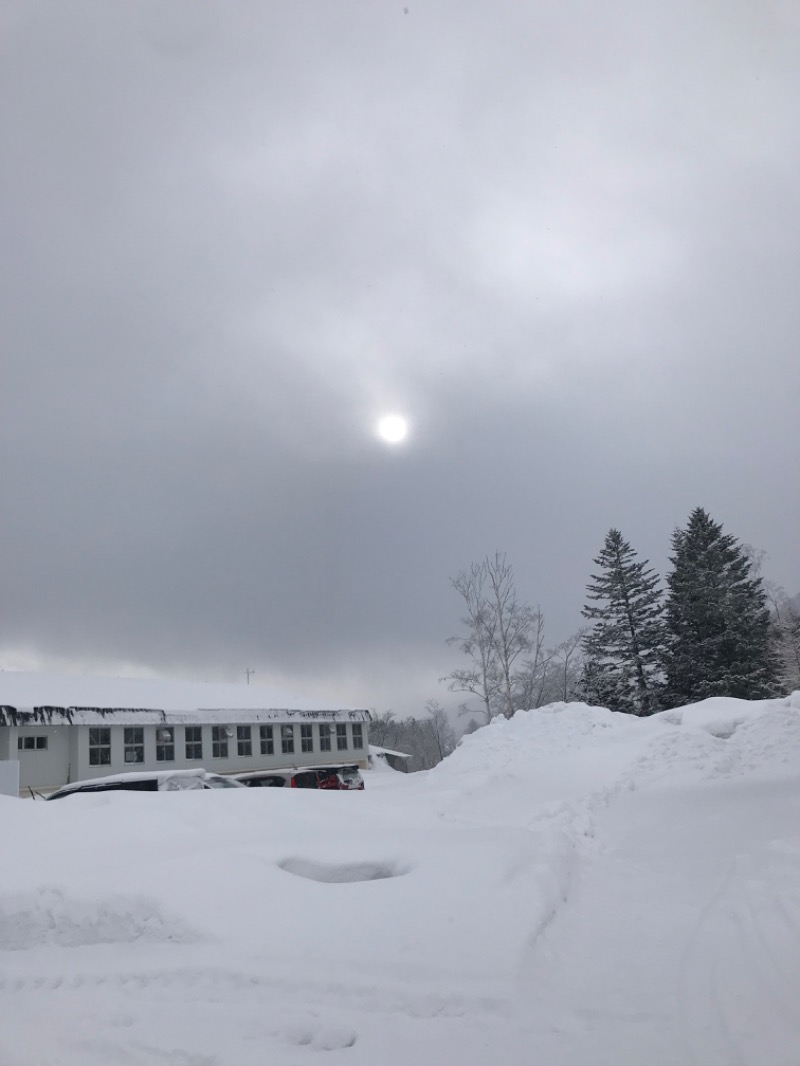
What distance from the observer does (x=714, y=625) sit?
39594 mm

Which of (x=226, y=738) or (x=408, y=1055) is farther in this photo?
(x=226, y=738)

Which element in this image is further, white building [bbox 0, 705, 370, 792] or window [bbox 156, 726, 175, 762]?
window [bbox 156, 726, 175, 762]

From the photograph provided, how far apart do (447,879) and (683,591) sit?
36631 millimetres

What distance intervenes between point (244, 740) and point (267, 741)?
165cm

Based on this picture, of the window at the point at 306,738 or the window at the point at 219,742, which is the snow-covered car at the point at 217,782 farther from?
the window at the point at 306,738

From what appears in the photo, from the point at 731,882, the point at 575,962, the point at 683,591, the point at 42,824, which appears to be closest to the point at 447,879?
the point at 575,962

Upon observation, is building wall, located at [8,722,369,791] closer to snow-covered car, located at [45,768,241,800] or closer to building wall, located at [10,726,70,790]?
building wall, located at [10,726,70,790]

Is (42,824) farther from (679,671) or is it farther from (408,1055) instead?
(679,671)

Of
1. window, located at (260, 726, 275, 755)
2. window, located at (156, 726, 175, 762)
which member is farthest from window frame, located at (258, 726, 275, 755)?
window, located at (156, 726, 175, 762)

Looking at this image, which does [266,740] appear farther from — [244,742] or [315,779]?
[315,779]

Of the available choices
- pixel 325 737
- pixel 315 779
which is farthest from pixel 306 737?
pixel 315 779

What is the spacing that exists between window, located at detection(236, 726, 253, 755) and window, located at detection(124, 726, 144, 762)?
19.4ft

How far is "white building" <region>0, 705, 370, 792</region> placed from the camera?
3053 cm

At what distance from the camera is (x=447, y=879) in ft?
25.3
